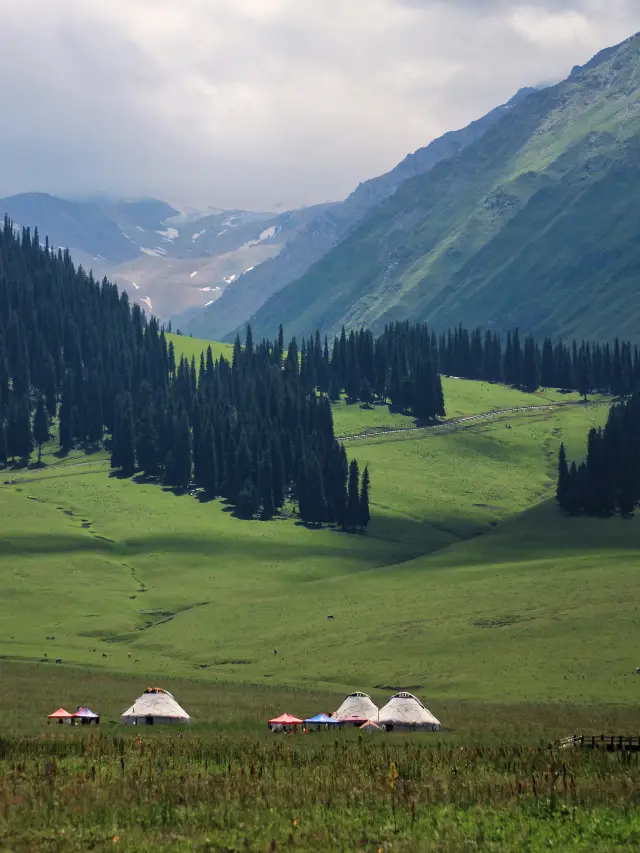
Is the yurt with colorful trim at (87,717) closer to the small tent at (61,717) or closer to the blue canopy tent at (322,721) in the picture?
the small tent at (61,717)

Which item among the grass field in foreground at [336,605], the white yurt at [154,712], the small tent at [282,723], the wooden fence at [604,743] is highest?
the wooden fence at [604,743]

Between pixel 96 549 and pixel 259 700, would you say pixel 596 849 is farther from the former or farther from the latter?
pixel 96 549

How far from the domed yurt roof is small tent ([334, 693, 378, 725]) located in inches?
27.2

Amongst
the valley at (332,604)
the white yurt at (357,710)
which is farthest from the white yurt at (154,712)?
the valley at (332,604)

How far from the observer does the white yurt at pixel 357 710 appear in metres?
76.2

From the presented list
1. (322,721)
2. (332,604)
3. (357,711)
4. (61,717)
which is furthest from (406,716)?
(332,604)

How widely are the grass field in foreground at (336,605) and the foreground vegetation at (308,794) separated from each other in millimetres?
39758

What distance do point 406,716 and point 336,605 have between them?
228 feet

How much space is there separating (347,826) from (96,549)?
475 feet

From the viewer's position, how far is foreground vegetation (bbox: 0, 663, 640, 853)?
37688 mm

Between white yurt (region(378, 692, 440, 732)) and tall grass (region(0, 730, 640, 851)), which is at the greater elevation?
tall grass (region(0, 730, 640, 851))

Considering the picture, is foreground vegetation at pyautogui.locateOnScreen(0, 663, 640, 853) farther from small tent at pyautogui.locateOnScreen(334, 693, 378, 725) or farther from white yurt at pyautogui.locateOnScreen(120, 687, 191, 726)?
white yurt at pyautogui.locateOnScreen(120, 687, 191, 726)

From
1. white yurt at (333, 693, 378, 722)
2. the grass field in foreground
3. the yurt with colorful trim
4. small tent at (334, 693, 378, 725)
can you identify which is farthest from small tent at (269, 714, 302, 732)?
the grass field in foreground

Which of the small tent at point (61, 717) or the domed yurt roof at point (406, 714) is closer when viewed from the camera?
the domed yurt roof at point (406, 714)
